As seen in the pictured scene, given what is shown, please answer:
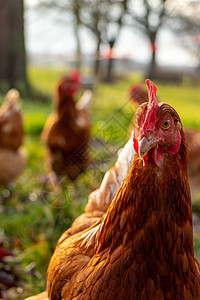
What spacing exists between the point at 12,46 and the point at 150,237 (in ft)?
25.9

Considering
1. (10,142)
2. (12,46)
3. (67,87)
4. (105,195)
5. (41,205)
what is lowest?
(41,205)

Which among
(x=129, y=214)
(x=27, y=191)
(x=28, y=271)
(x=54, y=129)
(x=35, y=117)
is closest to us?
(x=129, y=214)

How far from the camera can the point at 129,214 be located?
44.6 inches

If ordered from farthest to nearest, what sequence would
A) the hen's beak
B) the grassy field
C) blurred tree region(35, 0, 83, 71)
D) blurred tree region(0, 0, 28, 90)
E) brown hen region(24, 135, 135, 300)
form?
blurred tree region(35, 0, 83, 71) < blurred tree region(0, 0, 28, 90) < the grassy field < brown hen region(24, 135, 135, 300) < the hen's beak

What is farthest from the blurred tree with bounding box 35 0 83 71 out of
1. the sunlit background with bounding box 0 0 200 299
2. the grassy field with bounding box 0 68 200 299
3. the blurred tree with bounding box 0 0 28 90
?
the grassy field with bounding box 0 68 200 299

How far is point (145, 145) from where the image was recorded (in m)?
1.01

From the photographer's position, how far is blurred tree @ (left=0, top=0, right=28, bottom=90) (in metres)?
7.54

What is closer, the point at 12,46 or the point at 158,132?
the point at 158,132

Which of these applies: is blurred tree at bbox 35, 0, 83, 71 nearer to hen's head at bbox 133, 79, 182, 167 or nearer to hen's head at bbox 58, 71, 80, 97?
hen's head at bbox 58, 71, 80, 97

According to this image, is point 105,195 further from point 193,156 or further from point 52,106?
point 52,106

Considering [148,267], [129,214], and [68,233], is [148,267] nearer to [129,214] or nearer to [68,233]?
[129,214]

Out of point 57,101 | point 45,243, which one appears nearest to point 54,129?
point 57,101

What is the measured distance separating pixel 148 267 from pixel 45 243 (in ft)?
5.08

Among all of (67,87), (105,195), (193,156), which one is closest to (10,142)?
(67,87)
